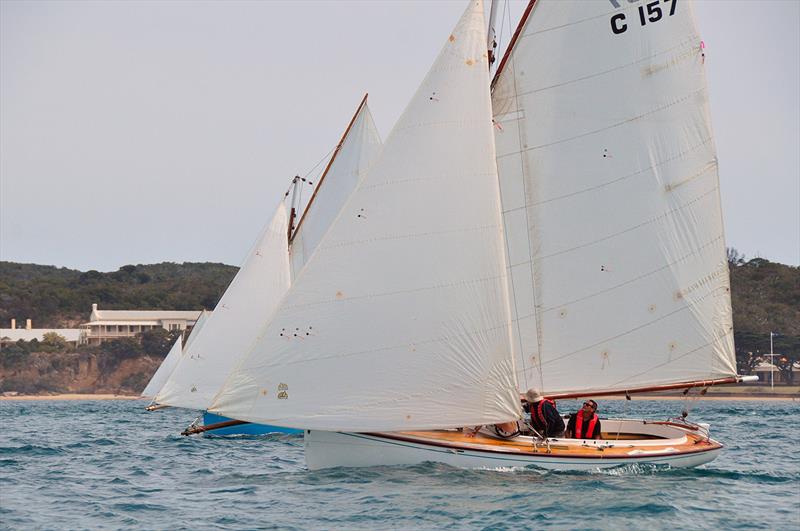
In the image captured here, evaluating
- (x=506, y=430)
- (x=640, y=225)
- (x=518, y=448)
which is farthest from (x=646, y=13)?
(x=518, y=448)

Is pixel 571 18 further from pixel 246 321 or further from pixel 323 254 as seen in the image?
pixel 246 321

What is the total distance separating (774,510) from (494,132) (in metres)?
9.63

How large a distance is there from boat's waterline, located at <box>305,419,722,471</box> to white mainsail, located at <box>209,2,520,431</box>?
1.30 m

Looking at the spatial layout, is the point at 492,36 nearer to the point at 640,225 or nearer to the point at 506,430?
the point at 640,225

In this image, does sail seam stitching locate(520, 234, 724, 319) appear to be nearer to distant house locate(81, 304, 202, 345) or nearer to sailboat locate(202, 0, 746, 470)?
sailboat locate(202, 0, 746, 470)

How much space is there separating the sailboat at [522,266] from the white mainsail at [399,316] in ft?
0.11

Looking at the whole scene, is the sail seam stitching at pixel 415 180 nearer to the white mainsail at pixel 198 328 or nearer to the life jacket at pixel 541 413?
the life jacket at pixel 541 413

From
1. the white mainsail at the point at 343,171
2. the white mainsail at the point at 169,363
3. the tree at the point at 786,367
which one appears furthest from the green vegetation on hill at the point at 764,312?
the white mainsail at the point at 343,171

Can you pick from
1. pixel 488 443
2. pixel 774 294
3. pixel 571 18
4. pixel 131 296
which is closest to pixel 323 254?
pixel 488 443

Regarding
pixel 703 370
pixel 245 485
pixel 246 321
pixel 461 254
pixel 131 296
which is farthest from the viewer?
pixel 131 296

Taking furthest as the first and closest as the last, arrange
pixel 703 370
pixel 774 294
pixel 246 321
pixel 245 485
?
pixel 774 294, pixel 246 321, pixel 703 370, pixel 245 485

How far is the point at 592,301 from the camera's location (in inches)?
1021

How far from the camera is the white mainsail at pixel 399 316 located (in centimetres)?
2247

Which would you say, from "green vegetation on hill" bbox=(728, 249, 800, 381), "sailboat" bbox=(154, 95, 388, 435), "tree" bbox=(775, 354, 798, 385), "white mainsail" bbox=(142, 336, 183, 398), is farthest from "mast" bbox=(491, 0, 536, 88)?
"tree" bbox=(775, 354, 798, 385)
